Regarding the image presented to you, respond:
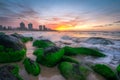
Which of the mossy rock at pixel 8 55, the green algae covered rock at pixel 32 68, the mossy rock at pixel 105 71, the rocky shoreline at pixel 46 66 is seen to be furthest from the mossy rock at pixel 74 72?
the mossy rock at pixel 8 55

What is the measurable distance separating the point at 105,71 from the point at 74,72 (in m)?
0.82

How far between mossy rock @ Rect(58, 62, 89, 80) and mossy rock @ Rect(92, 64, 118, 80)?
14.5 inches

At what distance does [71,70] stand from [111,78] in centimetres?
99

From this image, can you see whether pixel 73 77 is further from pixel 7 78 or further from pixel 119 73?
pixel 7 78

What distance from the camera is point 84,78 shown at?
2.67 metres

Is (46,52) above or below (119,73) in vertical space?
above

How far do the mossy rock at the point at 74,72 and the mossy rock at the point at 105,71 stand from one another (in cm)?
37

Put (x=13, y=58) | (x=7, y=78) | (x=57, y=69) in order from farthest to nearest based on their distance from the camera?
(x=13, y=58) < (x=57, y=69) < (x=7, y=78)

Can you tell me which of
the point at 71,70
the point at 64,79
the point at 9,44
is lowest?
the point at 64,79

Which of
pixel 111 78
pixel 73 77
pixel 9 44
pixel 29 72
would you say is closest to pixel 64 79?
pixel 73 77

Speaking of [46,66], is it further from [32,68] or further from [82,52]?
[82,52]

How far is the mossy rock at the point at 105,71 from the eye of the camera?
111 inches

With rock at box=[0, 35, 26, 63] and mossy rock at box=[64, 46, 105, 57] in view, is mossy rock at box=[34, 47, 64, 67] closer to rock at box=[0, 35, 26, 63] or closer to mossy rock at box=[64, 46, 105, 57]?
rock at box=[0, 35, 26, 63]

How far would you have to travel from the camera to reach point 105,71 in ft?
9.64
